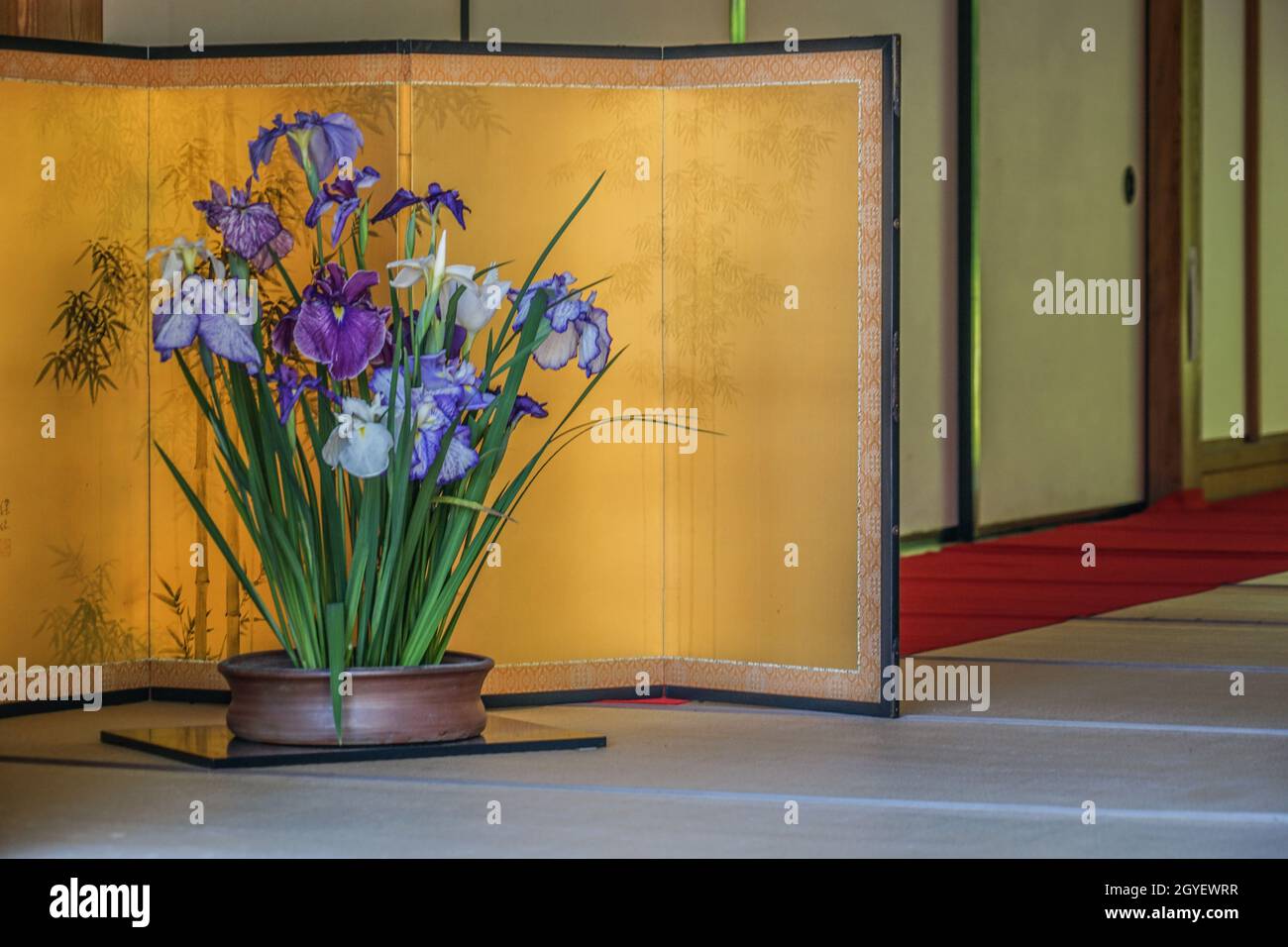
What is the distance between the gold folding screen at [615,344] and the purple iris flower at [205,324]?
1.98ft

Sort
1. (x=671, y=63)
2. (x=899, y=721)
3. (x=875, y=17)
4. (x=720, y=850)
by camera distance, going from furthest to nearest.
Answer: (x=875, y=17)
(x=671, y=63)
(x=899, y=721)
(x=720, y=850)

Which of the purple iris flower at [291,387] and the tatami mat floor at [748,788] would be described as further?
the purple iris flower at [291,387]

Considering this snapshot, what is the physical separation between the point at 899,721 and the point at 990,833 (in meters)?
1.00

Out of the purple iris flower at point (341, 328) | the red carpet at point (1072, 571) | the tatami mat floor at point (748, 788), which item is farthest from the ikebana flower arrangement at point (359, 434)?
the red carpet at point (1072, 571)

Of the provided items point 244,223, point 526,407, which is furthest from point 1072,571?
point 244,223

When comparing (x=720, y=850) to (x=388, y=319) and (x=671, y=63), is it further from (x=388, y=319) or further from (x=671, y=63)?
(x=671, y=63)

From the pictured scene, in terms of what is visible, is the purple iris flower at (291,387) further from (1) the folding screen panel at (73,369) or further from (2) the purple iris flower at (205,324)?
(1) the folding screen panel at (73,369)

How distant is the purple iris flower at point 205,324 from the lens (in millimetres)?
3273

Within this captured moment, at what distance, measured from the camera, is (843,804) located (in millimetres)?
2939

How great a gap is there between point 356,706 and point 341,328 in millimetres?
609

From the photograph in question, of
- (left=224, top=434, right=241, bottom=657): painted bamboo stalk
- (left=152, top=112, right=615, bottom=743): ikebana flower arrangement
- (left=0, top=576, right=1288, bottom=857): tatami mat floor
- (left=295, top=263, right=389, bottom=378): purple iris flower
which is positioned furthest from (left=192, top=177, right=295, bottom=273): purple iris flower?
(left=0, top=576, right=1288, bottom=857): tatami mat floor

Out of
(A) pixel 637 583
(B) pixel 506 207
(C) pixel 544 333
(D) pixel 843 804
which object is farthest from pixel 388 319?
(D) pixel 843 804

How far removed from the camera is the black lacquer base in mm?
3238

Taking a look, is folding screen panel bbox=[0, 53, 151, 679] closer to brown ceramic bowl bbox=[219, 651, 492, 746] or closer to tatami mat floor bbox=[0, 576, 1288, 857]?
tatami mat floor bbox=[0, 576, 1288, 857]
